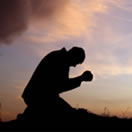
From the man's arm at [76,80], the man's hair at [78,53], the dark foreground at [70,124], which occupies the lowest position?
the dark foreground at [70,124]

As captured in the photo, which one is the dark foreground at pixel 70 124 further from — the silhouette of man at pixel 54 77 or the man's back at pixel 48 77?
the man's back at pixel 48 77

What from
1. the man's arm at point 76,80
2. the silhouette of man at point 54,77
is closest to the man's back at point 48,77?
the silhouette of man at point 54,77

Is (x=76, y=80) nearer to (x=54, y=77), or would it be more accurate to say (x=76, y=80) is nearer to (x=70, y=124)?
(x=54, y=77)

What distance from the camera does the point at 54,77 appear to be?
820 cm

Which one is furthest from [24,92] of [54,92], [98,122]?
[98,122]

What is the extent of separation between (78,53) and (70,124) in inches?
73.4

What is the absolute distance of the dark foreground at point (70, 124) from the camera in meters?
7.91

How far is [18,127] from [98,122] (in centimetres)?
217

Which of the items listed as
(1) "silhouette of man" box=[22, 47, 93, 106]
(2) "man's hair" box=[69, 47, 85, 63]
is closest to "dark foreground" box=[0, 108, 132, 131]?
(1) "silhouette of man" box=[22, 47, 93, 106]

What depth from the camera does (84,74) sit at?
27.0ft

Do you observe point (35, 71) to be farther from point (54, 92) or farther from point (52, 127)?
point (52, 127)

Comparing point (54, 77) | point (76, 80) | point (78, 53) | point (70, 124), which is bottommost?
point (70, 124)

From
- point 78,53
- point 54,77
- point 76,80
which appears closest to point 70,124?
point 76,80

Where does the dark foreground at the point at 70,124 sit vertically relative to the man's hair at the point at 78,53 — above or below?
below
